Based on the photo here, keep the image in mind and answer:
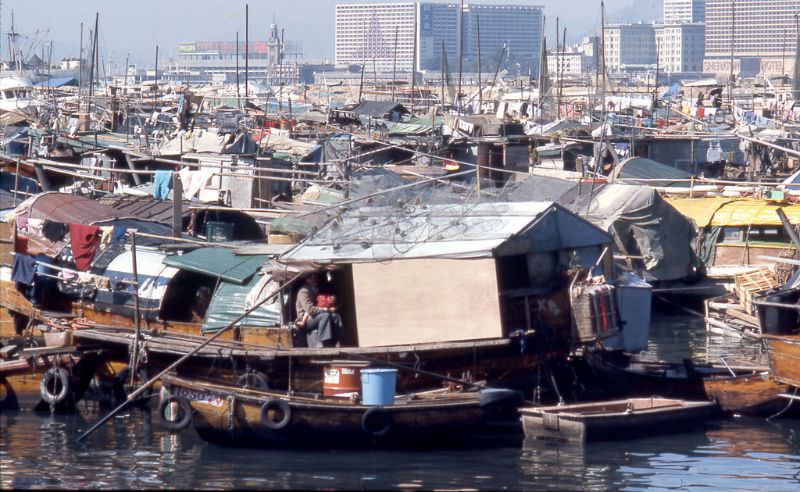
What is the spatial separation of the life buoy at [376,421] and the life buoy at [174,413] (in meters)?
1.94

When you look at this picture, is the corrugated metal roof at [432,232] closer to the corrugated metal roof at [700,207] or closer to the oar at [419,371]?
the oar at [419,371]

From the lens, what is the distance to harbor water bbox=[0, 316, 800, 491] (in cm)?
1222

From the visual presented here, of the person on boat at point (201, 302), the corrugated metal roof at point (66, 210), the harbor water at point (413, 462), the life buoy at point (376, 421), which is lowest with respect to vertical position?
the harbor water at point (413, 462)

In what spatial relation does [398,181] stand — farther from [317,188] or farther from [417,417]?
[417,417]

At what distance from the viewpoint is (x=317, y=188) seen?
923 inches

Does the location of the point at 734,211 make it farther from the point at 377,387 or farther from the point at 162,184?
the point at 377,387

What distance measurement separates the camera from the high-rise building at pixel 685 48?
631ft

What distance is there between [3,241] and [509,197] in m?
7.25

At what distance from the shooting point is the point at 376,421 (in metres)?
13.2

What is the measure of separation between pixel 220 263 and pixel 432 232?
9.35 feet

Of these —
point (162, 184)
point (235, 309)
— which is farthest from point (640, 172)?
point (235, 309)

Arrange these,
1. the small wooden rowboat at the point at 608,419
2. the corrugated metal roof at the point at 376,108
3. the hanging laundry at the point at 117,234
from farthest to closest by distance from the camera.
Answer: the corrugated metal roof at the point at 376,108 < the hanging laundry at the point at 117,234 < the small wooden rowboat at the point at 608,419

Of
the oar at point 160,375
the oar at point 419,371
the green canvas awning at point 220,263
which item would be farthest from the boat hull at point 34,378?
the oar at point 419,371

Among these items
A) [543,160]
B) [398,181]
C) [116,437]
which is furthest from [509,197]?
[543,160]
